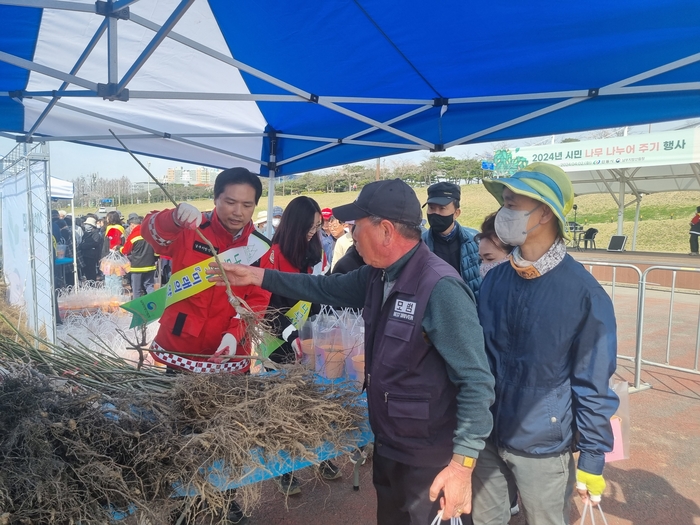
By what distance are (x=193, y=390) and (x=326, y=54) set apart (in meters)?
2.05

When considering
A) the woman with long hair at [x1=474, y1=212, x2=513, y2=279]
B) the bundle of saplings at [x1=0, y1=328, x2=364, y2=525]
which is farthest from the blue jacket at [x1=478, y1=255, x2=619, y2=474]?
the woman with long hair at [x1=474, y1=212, x2=513, y2=279]

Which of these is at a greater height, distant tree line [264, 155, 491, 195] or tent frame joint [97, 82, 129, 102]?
distant tree line [264, 155, 491, 195]

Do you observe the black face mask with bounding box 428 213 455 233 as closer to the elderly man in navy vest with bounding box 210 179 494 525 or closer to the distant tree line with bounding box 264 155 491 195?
the elderly man in navy vest with bounding box 210 179 494 525

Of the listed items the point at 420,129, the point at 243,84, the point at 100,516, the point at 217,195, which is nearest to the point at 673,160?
the point at 420,129

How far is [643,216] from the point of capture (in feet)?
92.2

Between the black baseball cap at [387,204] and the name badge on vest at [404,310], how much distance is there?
300 mm

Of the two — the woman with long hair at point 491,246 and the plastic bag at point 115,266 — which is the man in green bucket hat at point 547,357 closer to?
the woman with long hair at point 491,246

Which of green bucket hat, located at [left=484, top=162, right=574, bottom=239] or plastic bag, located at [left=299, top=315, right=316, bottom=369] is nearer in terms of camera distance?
green bucket hat, located at [left=484, top=162, right=574, bottom=239]

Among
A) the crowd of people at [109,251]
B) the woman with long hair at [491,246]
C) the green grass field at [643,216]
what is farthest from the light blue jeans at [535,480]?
the green grass field at [643,216]

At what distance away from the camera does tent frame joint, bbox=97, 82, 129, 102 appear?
2266 mm

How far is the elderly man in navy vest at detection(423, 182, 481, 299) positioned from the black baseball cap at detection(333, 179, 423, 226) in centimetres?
154

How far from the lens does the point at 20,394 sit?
155 cm

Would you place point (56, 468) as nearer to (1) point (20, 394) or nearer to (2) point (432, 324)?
(1) point (20, 394)

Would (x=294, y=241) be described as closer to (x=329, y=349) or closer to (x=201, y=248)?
(x=201, y=248)
